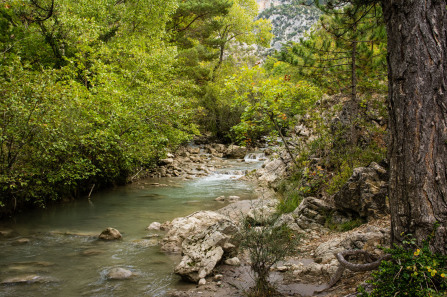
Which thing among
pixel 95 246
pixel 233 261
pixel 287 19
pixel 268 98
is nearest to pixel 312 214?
pixel 233 261

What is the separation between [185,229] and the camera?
7406 millimetres

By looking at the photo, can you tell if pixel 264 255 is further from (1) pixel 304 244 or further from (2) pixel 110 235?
(2) pixel 110 235

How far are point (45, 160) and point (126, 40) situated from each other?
28.0ft

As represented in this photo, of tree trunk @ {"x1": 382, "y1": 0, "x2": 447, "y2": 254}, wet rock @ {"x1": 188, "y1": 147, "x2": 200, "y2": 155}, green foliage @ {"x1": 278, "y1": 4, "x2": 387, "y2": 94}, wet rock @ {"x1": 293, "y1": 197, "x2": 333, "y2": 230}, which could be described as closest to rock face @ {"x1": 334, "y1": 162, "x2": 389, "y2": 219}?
wet rock @ {"x1": 293, "y1": 197, "x2": 333, "y2": 230}

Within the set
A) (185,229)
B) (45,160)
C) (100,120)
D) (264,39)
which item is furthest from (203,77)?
(185,229)

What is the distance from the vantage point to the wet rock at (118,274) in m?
5.57

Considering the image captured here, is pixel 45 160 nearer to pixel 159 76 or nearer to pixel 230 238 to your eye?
pixel 230 238

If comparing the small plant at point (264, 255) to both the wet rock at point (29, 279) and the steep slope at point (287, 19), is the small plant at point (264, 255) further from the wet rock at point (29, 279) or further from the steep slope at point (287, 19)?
the steep slope at point (287, 19)

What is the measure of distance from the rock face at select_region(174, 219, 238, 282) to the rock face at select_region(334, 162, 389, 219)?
2.39 metres

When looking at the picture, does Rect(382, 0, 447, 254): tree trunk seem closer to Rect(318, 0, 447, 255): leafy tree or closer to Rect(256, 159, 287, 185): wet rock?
Rect(318, 0, 447, 255): leafy tree

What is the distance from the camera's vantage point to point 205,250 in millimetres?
5719

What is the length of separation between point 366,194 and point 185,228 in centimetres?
400

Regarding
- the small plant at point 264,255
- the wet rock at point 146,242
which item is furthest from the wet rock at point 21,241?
the small plant at point 264,255

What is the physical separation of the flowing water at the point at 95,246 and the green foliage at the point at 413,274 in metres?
3.29
